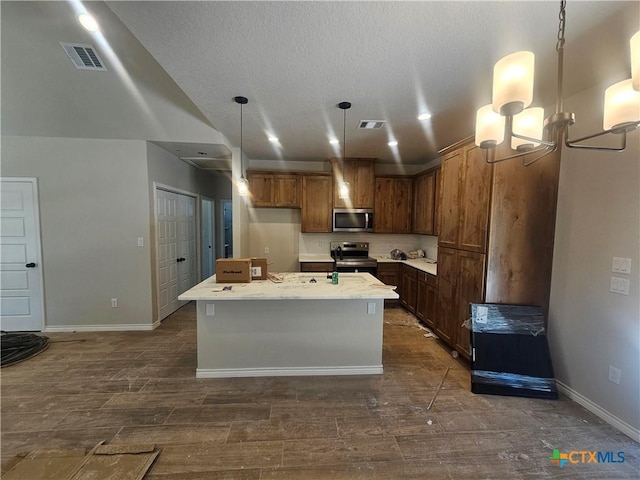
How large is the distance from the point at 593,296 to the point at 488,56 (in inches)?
80.5

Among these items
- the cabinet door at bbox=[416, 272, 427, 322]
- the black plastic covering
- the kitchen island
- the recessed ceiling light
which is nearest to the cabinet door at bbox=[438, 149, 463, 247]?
the cabinet door at bbox=[416, 272, 427, 322]

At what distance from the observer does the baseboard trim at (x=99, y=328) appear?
3.66 metres

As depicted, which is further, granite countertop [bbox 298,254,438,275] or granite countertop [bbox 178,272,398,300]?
granite countertop [bbox 298,254,438,275]

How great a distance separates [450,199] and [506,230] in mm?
763

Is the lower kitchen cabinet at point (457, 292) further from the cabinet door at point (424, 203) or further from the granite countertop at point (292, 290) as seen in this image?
the cabinet door at point (424, 203)

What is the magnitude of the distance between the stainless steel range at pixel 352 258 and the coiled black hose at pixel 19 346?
3.91m

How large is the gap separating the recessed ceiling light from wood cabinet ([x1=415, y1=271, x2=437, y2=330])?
4.42 metres

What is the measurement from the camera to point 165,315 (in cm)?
426

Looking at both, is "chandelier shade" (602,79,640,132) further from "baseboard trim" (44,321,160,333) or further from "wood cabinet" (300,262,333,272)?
"baseboard trim" (44,321,160,333)

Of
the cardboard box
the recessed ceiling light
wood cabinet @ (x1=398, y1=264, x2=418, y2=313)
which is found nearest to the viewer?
the recessed ceiling light

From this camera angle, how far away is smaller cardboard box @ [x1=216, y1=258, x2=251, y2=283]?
2809 mm

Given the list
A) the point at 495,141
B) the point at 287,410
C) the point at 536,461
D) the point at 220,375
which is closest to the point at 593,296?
the point at 536,461

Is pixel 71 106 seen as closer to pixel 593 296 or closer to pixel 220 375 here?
pixel 220 375

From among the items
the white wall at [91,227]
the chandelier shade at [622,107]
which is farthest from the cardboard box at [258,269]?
the chandelier shade at [622,107]
